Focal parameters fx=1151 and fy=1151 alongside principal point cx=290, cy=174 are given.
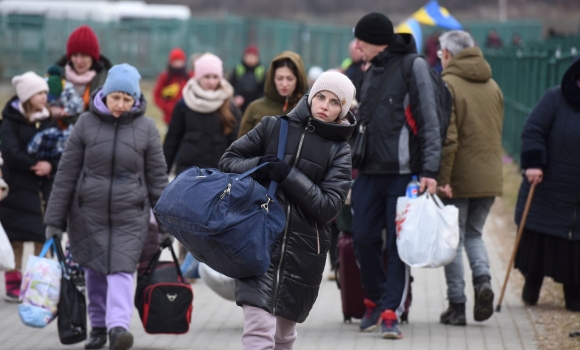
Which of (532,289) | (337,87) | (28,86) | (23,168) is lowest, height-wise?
(532,289)

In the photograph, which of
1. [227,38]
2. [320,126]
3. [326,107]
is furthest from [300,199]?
[227,38]

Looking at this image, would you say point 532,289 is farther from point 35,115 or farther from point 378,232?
point 35,115

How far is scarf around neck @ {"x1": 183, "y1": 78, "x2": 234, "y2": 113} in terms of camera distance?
9.15 meters

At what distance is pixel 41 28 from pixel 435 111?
33.9 meters

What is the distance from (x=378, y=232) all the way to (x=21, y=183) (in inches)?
116

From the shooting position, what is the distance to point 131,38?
42375mm

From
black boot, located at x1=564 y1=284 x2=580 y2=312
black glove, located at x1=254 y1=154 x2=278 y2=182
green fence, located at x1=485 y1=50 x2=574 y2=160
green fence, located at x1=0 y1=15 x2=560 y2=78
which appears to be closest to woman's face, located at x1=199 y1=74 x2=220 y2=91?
black boot, located at x1=564 y1=284 x2=580 y2=312

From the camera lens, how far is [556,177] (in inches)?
314

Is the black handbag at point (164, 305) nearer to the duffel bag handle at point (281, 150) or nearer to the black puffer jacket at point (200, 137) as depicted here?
the duffel bag handle at point (281, 150)

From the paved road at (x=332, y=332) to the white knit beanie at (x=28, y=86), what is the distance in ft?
5.13

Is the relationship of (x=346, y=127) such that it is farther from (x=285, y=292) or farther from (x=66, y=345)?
(x=66, y=345)

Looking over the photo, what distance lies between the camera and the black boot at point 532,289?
27.7 feet

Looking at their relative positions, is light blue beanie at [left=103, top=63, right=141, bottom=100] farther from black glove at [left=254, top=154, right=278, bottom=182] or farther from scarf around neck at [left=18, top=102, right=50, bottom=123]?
black glove at [left=254, top=154, right=278, bottom=182]

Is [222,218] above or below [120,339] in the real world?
above
